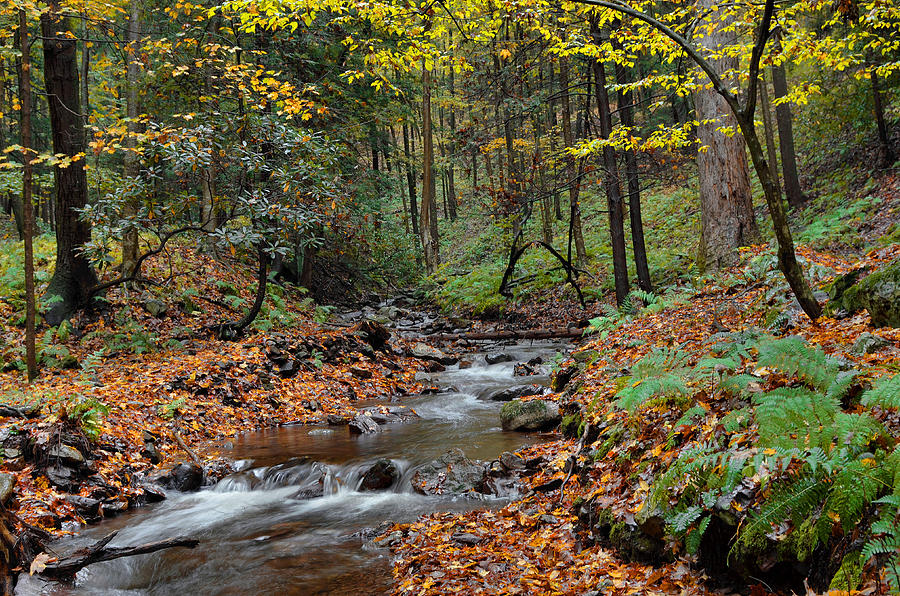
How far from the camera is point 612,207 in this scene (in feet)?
39.8

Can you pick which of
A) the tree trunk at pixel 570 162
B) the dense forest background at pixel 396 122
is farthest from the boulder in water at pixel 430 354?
the tree trunk at pixel 570 162

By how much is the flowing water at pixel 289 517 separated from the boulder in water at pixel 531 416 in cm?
24

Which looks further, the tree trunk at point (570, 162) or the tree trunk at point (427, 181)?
the tree trunk at point (427, 181)

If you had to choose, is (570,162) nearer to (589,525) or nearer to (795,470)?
(589,525)

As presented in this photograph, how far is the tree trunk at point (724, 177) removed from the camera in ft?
35.6

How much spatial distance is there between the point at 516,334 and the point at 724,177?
657 centimetres

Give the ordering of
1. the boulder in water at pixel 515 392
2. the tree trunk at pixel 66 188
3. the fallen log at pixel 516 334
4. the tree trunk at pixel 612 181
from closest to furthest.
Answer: the boulder in water at pixel 515 392 < the tree trunk at pixel 66 188 < the tree trunk at pixel 612 181 < the fallen log at pixel 516 334

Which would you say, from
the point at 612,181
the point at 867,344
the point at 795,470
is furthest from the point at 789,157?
the point at 795,470

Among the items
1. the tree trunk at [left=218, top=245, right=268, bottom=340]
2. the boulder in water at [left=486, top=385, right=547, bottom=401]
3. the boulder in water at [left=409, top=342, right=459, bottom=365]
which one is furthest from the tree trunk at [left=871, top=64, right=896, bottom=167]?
the tree trunk at [left=218, top=245, right=268, bottom=340]

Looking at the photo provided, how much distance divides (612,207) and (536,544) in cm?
923

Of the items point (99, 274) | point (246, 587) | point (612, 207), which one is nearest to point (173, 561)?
point (246, 587)

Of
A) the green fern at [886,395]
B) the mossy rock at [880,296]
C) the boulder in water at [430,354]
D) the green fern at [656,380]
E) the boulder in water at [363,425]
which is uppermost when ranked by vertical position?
the mossy rock at [880,296]

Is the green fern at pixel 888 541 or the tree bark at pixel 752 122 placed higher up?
the tree bark at pixel 752 122

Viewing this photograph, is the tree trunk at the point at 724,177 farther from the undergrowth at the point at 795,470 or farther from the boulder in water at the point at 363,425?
the undergrowth at the point at 795,470
